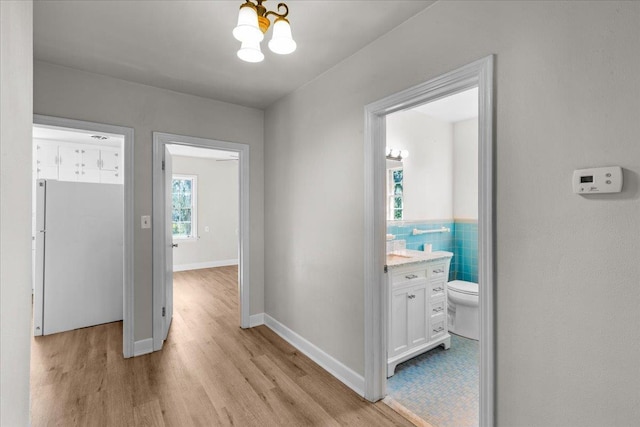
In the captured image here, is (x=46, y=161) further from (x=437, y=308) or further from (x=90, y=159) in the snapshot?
(x=437, y=308)

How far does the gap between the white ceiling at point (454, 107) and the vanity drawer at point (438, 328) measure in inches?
87.9

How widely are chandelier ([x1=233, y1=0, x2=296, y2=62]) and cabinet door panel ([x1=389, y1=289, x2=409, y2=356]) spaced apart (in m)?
2.01

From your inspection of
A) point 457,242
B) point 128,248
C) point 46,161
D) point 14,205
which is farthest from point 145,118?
point 457,242

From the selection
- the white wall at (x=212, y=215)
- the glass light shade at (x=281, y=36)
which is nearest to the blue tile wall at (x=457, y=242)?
the glass light shade at (x=281, y=36)

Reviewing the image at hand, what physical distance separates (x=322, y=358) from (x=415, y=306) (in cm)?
95

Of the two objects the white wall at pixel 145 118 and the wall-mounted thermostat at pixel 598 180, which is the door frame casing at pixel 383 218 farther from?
the white wall at pixel 145 118

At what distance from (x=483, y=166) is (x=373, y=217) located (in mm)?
828

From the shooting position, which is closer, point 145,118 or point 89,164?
point 145,118

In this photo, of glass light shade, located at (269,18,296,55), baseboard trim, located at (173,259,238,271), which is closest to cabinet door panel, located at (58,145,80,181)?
baseboard trim, located at (173,259,238,271)

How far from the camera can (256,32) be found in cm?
127

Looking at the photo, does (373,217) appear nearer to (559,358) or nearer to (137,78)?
(559,358)

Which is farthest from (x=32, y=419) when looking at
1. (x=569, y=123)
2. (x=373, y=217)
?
(x=569, y=123)

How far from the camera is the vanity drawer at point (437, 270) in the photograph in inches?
110

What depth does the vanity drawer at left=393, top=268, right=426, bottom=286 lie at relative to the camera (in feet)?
8.25
